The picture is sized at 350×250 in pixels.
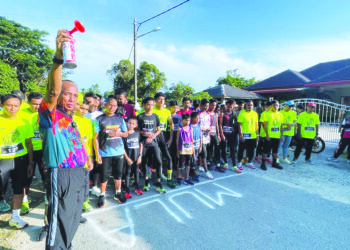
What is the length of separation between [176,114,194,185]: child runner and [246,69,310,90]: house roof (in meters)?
15.9

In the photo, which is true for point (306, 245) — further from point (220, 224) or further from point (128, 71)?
point (128, 71)

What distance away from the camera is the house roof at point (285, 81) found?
16.7 m

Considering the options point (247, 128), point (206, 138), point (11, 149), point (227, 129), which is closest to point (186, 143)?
point (206, 138)

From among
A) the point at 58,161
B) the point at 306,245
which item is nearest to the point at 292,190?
the point at 306,245

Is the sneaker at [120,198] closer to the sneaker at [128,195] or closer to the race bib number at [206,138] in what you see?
the sneaker at [128,195]

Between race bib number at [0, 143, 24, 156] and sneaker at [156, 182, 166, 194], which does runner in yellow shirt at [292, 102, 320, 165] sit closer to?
sneaker at [156, 182, 166, 194]

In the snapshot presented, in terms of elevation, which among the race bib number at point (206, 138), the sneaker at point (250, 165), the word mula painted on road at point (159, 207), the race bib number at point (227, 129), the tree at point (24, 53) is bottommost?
the word mula painted on road at point (159, 207)

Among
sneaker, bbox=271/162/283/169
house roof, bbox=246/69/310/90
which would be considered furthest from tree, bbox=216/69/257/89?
sneaker, bbox=271/162/283/169

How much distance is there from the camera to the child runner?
4156mm

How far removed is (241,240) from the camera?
236cm

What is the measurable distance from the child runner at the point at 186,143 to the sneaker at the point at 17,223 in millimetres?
2883

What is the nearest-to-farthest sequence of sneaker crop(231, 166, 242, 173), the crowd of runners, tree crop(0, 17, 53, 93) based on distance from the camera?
the crowd of runners
sneaker crop(231, 166, 242, 173)
tree crop(0, 17, 53, 93)

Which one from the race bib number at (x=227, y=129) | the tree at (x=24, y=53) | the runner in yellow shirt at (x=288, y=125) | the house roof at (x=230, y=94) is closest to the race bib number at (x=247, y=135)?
the race bib number at (x=227, y=129)

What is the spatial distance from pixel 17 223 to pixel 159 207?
6.74 feet
